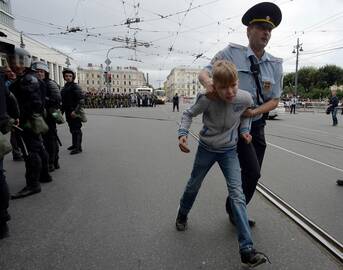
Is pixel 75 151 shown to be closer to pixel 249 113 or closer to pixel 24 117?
pixel 24 117

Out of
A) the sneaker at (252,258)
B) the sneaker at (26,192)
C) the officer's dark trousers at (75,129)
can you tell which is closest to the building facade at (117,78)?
the officer's dark trousers at (75,129)

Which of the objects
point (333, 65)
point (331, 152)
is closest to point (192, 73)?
point (333, 65)

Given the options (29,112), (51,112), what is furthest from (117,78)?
(29,112)

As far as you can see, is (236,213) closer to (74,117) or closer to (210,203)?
(210,203)

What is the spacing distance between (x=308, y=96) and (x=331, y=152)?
244 ft

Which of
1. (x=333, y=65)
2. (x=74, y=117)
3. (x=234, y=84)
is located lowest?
(x=74, y=117)

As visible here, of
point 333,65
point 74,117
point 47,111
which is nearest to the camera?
point 47,111

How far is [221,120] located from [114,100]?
36602 mm

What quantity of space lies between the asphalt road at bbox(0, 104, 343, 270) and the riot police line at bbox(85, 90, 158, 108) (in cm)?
2844

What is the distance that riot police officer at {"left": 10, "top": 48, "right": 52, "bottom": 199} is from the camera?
4.62 meters

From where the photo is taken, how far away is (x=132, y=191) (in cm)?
486

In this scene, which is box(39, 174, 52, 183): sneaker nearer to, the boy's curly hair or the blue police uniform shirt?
the blue police uniform shirt

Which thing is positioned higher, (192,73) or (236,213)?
(192,73)

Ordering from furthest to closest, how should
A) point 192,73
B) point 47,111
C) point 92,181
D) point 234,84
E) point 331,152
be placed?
1. point 192,73
2. point 331,152
3. point 47,111
4. point 92,181
5. point 234,84
